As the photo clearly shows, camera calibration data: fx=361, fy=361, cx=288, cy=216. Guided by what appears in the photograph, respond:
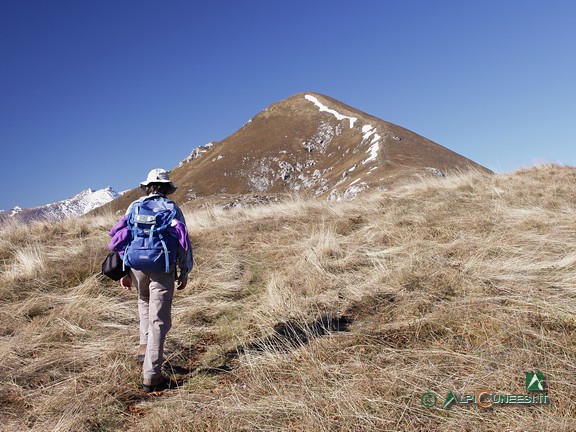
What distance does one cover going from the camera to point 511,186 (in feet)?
33.7

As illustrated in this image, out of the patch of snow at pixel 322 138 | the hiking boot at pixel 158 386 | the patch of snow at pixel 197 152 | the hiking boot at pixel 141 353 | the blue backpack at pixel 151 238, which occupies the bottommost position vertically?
the hiking boot at pixel 158 386

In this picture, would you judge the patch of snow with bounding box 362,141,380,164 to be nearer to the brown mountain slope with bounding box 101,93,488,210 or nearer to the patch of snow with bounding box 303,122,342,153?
the brown mountain slope with bounding box 101,93,488,210

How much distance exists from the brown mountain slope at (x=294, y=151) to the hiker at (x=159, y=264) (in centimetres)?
5589

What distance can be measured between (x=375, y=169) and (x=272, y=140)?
46.3 metres

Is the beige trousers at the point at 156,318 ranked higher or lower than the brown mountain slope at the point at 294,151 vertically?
lower

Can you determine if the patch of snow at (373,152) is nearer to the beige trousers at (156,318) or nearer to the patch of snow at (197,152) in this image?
the patch of snow at (197,152)

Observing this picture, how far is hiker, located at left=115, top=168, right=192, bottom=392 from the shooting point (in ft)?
10.8

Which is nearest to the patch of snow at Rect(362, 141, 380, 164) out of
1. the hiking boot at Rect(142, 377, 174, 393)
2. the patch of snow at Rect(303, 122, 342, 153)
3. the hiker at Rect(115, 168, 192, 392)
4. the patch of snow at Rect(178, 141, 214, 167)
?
the patch of snow at Rect(303, 122, 342, 153)

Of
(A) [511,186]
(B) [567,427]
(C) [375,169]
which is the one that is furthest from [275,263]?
(C) [375,169]

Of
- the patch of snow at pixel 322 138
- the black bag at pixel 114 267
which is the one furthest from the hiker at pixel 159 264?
the patch of snow at pixel 322 138

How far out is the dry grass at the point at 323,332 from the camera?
8.23ft

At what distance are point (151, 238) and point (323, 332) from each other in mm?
1993

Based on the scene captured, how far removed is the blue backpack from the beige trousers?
144 mm

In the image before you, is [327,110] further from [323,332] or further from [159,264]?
[159,264]
